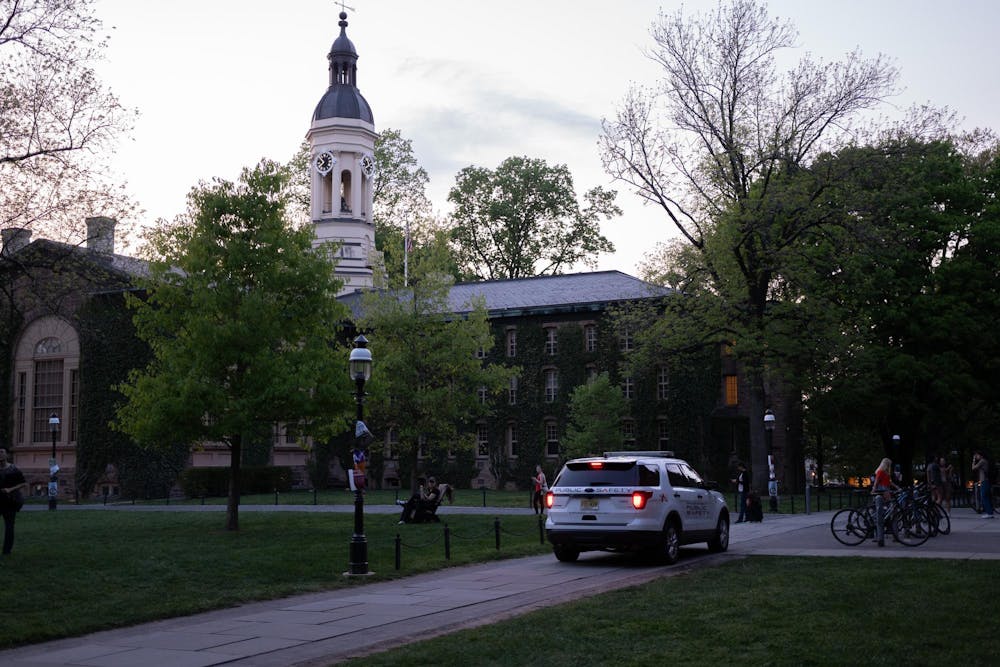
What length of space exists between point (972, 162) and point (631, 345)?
19217 mm

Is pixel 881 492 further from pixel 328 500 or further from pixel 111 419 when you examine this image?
pixel 111 419

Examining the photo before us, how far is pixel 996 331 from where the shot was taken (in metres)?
44.0

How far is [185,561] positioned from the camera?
1825cm

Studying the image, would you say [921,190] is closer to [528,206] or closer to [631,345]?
[631,345]

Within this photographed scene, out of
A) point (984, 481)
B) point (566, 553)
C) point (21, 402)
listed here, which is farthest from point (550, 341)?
point (566, 553)

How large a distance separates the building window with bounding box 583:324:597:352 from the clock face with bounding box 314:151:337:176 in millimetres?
19923

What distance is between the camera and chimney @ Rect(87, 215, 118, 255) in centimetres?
2428

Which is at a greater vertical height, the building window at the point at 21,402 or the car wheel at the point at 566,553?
the building window at the point at 21,402

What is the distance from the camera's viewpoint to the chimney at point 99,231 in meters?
24.3

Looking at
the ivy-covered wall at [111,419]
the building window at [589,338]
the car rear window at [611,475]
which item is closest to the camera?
the car rear window at [611,475]

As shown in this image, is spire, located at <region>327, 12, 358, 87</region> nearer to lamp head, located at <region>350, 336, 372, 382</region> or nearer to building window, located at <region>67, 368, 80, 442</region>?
building window, located at <region>67, 368, 80, 442</region>

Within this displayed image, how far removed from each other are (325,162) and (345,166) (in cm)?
133

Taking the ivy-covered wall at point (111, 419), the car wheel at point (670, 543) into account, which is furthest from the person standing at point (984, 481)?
the ivy-covered wall at point (111, 419)

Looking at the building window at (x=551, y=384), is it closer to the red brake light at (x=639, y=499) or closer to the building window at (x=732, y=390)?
the building window at (x=732, y=390)
